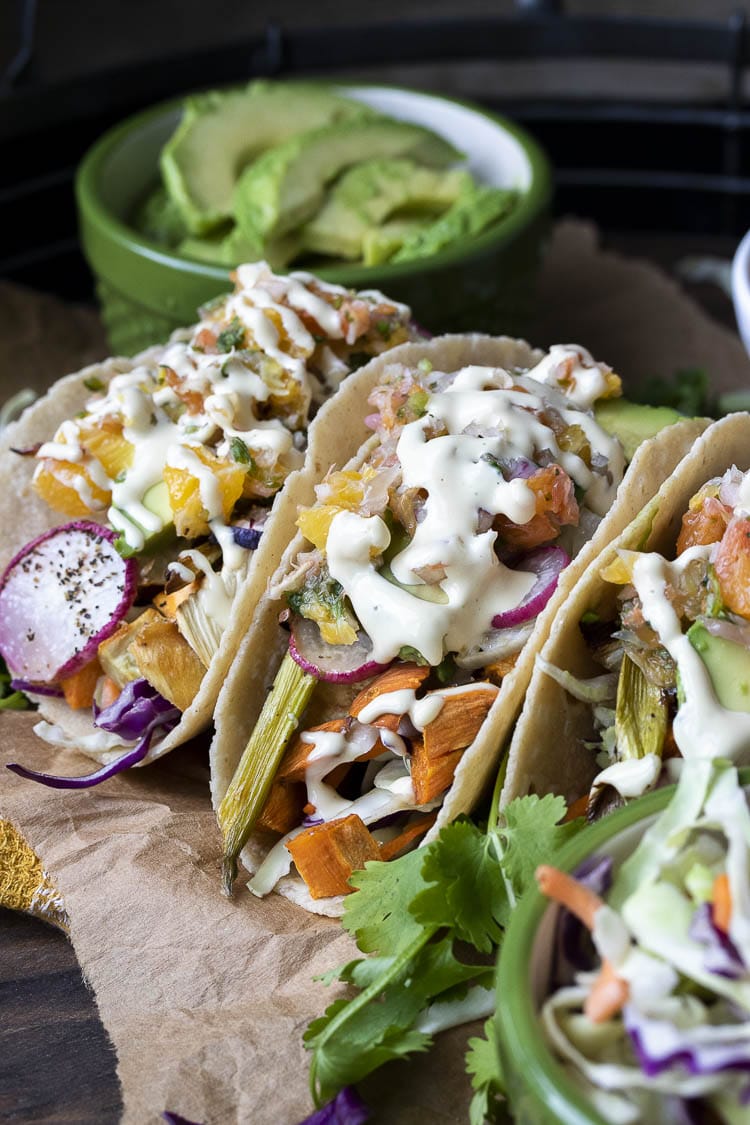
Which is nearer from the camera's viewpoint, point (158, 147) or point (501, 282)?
point (501, 282)

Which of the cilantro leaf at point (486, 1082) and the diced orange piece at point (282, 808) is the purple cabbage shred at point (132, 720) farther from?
the cilantro leaf at point (486, 1082)

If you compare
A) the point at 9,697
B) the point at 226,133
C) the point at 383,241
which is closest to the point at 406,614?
the point at 9,697

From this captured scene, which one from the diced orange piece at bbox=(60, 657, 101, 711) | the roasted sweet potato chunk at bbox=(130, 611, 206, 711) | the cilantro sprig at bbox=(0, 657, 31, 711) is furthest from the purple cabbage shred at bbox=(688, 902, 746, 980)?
the cilantro sprig at bbox=(0, 657, 31, 711)

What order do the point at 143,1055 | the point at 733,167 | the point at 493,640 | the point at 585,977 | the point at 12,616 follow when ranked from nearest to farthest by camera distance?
the point at 585,977, the point at 143,1055, the point at 493,640, the point at 12,616, the point at 733,167

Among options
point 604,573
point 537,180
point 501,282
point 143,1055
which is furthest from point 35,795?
point 537,180

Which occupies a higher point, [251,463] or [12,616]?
[251,463]

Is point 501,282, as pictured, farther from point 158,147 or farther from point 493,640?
point 493,640
